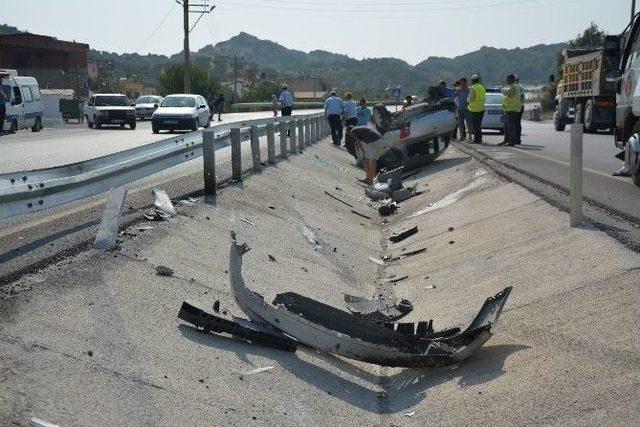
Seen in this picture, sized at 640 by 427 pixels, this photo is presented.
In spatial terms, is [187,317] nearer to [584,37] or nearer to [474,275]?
[474,275]

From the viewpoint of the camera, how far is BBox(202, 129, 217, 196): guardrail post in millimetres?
11461

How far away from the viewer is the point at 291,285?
8969mm

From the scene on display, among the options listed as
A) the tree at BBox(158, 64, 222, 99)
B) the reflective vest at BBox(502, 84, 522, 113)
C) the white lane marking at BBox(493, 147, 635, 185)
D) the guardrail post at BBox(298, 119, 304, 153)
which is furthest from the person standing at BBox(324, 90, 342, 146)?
the tree at BBox(158, 64, 222, 99)

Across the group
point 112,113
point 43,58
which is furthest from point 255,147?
point 43,58

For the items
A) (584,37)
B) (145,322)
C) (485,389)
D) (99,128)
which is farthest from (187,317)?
(584,37)

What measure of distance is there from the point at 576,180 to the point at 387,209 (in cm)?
749

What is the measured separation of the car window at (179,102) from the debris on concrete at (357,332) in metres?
32.2

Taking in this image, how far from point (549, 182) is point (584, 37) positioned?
267 ft

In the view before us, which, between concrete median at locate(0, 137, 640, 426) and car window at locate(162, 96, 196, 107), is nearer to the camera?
concrete median at locate(0, 137, 640, 426)

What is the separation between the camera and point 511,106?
943 inches

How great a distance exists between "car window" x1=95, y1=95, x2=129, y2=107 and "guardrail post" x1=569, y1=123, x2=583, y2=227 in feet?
124

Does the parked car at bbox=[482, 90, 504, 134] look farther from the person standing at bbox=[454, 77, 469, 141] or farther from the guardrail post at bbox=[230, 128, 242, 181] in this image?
the guardrail post at bbox=[230, 128, 242, 181]

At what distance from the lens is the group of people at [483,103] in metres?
23.9

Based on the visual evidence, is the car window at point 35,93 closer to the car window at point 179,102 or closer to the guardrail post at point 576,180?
the car window at point 179,102
